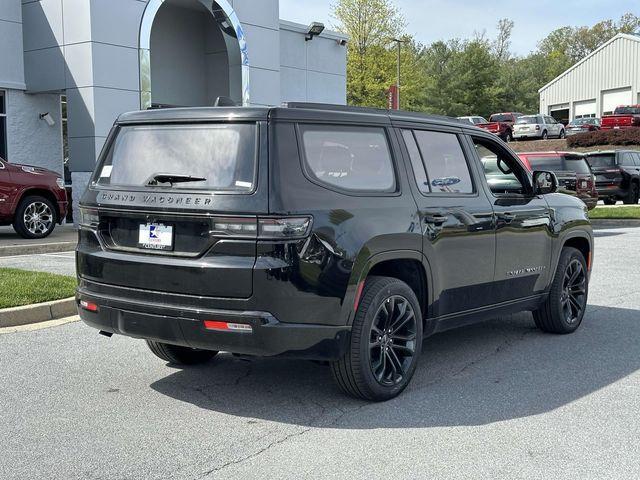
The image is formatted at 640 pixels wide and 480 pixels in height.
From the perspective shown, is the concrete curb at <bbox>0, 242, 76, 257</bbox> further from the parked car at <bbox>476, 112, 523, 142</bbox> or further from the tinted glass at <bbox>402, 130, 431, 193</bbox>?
the parked car at <bbox>476, 112, 523, 142</bbox>

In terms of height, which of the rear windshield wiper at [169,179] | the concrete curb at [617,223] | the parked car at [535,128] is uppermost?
the parked car at [535,128]

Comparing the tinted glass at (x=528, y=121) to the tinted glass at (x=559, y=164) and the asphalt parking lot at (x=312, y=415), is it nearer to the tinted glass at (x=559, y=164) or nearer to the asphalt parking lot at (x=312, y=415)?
the tinted glass at (x=559, y=164)

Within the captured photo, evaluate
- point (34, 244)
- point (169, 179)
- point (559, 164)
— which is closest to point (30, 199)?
point (34, 244)

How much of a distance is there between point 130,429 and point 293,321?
1.13 m

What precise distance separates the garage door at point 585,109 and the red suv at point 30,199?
52932mm

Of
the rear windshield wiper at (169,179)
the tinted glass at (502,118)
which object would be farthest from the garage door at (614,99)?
the rear windshield wiper at (169,179)

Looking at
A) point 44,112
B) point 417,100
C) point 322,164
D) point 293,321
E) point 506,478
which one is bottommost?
point 506,478

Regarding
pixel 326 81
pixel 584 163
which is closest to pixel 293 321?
pixel 584 163

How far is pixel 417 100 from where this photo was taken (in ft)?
229

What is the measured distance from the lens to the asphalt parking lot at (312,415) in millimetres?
3953

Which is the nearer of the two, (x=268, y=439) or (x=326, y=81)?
(x=268, y=439)

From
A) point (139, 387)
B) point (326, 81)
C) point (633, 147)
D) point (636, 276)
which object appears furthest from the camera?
point (633, 147)

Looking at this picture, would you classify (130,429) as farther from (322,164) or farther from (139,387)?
(322,164)

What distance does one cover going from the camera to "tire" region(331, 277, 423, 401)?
4.76 meters
